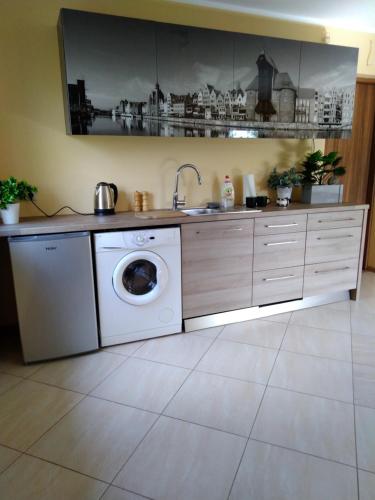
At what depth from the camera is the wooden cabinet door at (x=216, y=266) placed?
2.54 meters

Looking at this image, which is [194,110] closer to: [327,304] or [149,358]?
[149,358]

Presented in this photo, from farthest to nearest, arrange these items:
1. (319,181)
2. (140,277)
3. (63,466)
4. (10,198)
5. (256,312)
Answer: (319,181)
(256,312)
(140,277)
(10,198)
(63,466)

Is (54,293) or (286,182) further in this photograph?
(286,182)

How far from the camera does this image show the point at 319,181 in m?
3.28

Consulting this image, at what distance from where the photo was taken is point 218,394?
6.42ft

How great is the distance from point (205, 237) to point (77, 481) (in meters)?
1.63

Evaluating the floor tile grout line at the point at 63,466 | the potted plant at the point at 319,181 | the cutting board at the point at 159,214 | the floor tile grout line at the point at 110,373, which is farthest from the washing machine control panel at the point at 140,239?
the potted plant at the point at 319,181

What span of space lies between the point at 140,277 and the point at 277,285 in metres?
1.14

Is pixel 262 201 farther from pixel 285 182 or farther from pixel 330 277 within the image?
pixel 330 277

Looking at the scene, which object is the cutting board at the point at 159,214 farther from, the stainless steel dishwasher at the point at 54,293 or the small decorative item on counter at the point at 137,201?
the stainless steel dishwasher at the point at 54,293

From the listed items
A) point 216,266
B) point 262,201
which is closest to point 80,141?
point 216,266

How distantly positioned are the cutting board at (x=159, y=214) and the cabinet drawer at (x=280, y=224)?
0.61 meters

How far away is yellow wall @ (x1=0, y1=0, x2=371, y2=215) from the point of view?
7.84ft

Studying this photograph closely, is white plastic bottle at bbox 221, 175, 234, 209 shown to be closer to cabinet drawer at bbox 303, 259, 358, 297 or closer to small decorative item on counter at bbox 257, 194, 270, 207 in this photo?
small decorative item on counter at bbox 257, 194, 270, 207
